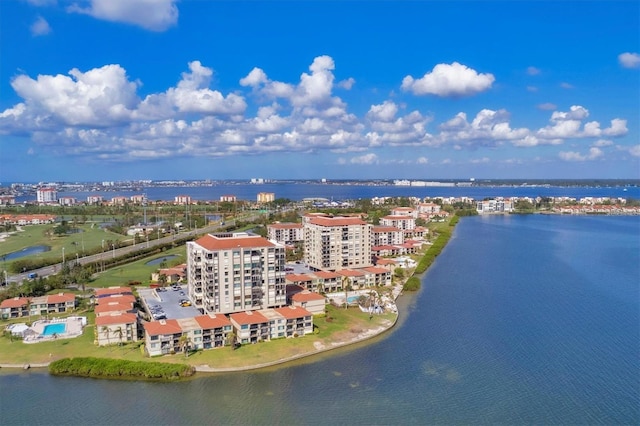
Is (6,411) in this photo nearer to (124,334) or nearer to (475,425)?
(124,334)

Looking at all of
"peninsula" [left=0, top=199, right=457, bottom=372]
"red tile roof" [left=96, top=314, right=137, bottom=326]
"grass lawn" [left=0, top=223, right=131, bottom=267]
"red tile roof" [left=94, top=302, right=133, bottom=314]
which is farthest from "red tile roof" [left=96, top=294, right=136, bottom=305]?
"grass lawn" [left=0, top=223, right=131, bottom=267]

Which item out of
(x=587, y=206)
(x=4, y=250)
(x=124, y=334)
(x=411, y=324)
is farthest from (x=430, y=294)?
(x=587, y=206)

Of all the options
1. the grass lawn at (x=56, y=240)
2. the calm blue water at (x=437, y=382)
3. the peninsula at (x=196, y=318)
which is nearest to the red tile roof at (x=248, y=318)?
the peninsula at (x=196, y=318)

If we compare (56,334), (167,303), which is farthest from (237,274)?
(56,334)

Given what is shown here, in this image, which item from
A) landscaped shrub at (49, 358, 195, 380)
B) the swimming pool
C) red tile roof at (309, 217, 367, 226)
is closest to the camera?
landscaped shrub at (49, 358, 195, 380)

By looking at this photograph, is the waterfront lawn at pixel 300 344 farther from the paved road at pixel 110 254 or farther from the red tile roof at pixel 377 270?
the paved road at pixel 110 254

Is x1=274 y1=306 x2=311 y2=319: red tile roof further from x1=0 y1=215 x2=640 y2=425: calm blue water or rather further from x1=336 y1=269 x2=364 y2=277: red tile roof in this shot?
x1=336 y1=269 x2=364 y2=277: red tile roof
